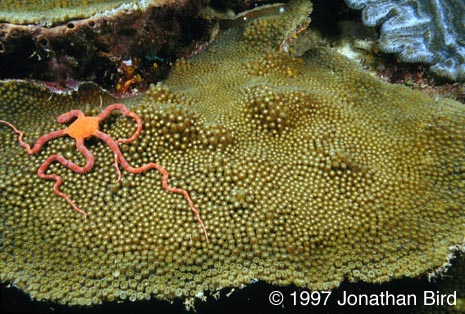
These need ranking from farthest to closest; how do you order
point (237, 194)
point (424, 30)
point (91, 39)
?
1. point (424, 30)
2. point (91, 39)
3. point (237, 194)

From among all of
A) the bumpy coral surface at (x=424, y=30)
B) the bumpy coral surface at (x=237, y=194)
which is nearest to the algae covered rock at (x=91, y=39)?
the bumpy coral surface at (x=237, y=194)

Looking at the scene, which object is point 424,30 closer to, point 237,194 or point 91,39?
point 237,194

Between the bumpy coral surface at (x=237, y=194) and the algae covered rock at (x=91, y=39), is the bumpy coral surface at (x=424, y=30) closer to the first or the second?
the bumpy coral surface at (x=237, y=194)

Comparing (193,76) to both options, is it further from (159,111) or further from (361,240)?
(361,240)

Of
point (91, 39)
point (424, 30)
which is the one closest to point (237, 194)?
point (91, 39)

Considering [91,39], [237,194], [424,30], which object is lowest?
[237,194]

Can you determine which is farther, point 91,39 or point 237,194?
point 91,39

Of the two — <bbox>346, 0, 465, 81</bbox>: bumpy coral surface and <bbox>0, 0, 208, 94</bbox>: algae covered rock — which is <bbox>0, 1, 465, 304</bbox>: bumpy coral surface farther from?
<bbox>346, 0, 465, 81</bbox>: bumpy coral surface

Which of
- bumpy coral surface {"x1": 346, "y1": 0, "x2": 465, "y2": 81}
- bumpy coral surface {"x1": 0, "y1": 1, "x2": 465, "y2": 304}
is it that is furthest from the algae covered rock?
bumpy coral surface {"x1": 346, "y1": 0, "x2": 465, "y2": 81}
